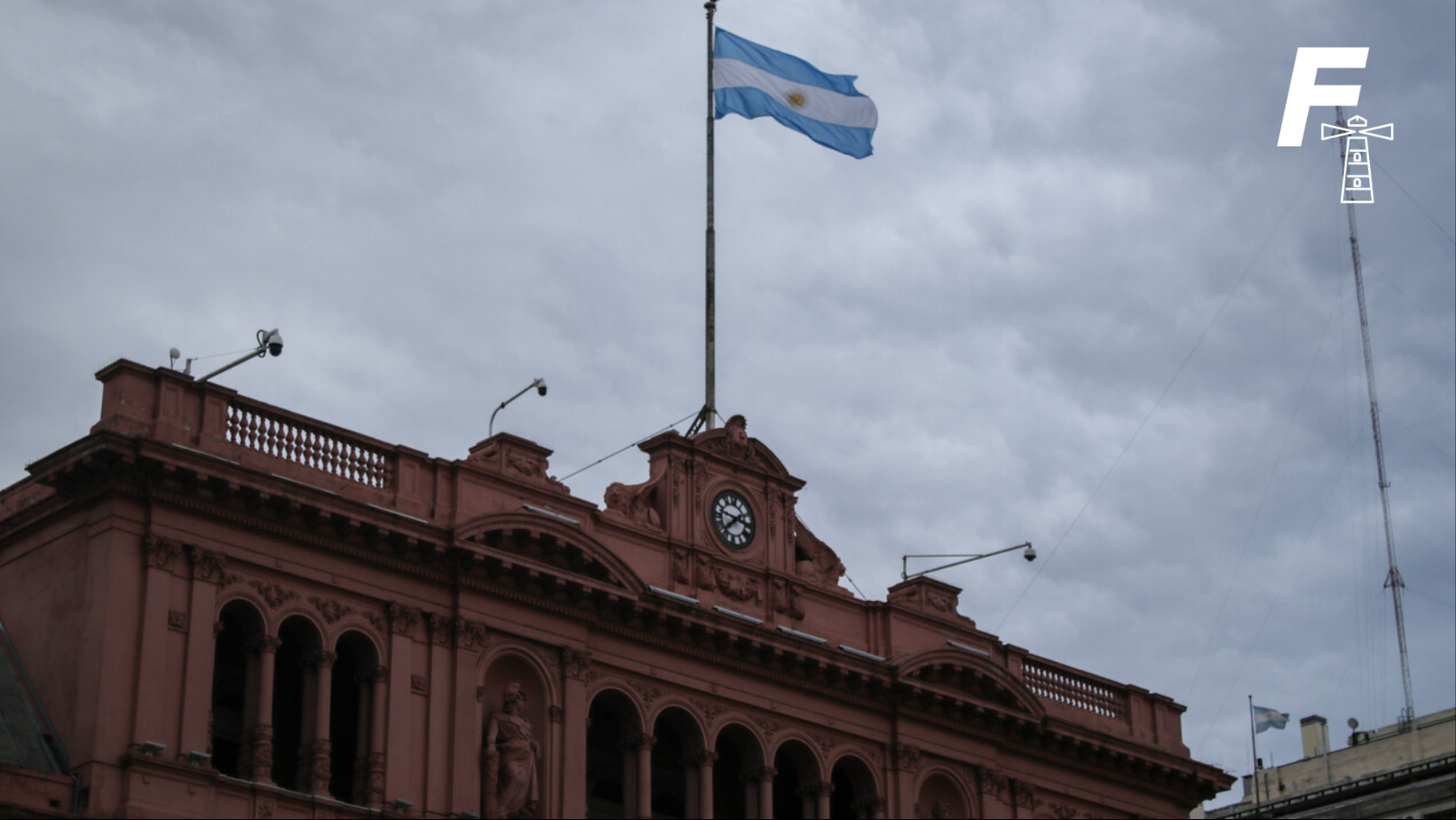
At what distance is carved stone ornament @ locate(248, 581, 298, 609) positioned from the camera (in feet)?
140

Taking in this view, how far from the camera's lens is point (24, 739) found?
39.8m

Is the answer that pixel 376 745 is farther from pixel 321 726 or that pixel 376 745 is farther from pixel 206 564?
pixel 206 564

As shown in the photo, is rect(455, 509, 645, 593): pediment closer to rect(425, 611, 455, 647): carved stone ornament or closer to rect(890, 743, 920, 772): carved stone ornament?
rect(425, 611, 455, 647): carved stone ornament

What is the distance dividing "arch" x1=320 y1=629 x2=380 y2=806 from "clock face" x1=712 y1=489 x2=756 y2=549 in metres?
9.17

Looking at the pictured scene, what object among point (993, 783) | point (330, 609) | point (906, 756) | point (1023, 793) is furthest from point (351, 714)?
point (1023, 793)

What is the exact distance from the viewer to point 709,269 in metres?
54.2

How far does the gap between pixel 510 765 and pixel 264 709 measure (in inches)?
210

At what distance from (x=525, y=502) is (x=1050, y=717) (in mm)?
14782

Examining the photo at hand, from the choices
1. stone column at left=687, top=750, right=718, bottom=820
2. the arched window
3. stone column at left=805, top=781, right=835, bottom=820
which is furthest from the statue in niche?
stone column at left=805, top=781, right=835, bottom=820

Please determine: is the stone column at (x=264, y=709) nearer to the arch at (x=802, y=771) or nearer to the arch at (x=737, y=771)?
the arch at (x=737, y=771)

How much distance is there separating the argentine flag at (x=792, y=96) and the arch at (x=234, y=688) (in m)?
18.5

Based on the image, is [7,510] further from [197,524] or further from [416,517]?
[416,517]

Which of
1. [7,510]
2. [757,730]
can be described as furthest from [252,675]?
[757,730]

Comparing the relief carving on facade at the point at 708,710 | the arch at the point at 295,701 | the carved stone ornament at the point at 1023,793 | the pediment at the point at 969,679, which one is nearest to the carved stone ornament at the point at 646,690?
the relief carving on facade at the point at 708,710
